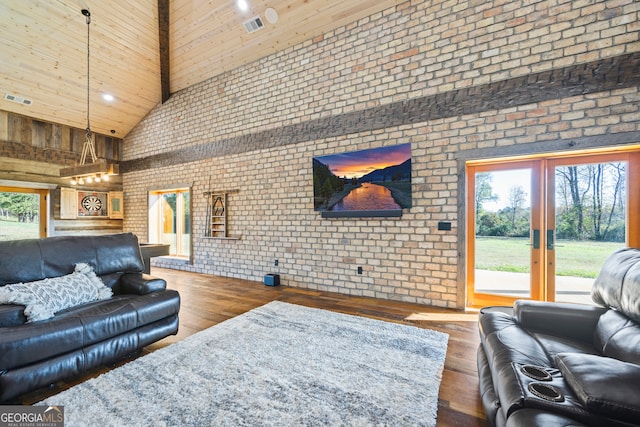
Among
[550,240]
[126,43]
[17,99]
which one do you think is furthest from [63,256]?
[17,99]

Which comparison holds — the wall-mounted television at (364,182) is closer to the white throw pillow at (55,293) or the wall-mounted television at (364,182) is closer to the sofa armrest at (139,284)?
the sofa armrest at (139,284)

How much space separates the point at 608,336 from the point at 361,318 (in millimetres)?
2084

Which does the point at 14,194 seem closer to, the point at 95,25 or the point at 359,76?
the point at 95,25

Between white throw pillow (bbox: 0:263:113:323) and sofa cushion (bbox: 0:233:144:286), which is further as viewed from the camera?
sofa cushion (bbox: 0:233:144:286)

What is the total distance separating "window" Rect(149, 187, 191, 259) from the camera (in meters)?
6.81

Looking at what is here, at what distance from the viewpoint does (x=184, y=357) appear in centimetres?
229

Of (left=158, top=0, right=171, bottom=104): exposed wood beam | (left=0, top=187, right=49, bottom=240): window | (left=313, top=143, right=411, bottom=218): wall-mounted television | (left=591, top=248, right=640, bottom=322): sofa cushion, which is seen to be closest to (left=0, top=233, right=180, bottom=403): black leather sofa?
(left=313, top=143, right=411, bottom=218): wall-mounted television

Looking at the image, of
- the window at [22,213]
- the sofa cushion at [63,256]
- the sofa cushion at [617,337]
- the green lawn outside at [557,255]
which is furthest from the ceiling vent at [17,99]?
the sofa cushion at [617,337]

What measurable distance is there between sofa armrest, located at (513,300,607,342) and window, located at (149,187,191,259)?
22.0ft

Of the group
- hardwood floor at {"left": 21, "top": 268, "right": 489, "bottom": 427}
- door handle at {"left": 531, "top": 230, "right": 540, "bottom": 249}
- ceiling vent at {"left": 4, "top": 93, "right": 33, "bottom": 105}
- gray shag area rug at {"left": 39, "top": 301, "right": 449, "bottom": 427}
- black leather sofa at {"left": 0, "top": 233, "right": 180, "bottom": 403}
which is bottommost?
hardwood floor at {"left": 21, "top": 268, "right": 489, "bottom": 427}

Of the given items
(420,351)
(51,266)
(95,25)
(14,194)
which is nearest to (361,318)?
(420,351)

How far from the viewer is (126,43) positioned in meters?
5.38

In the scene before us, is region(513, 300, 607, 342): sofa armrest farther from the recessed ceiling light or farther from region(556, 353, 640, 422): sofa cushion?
the recessed ceiling light

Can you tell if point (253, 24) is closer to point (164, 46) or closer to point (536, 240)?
point (164, 46)
